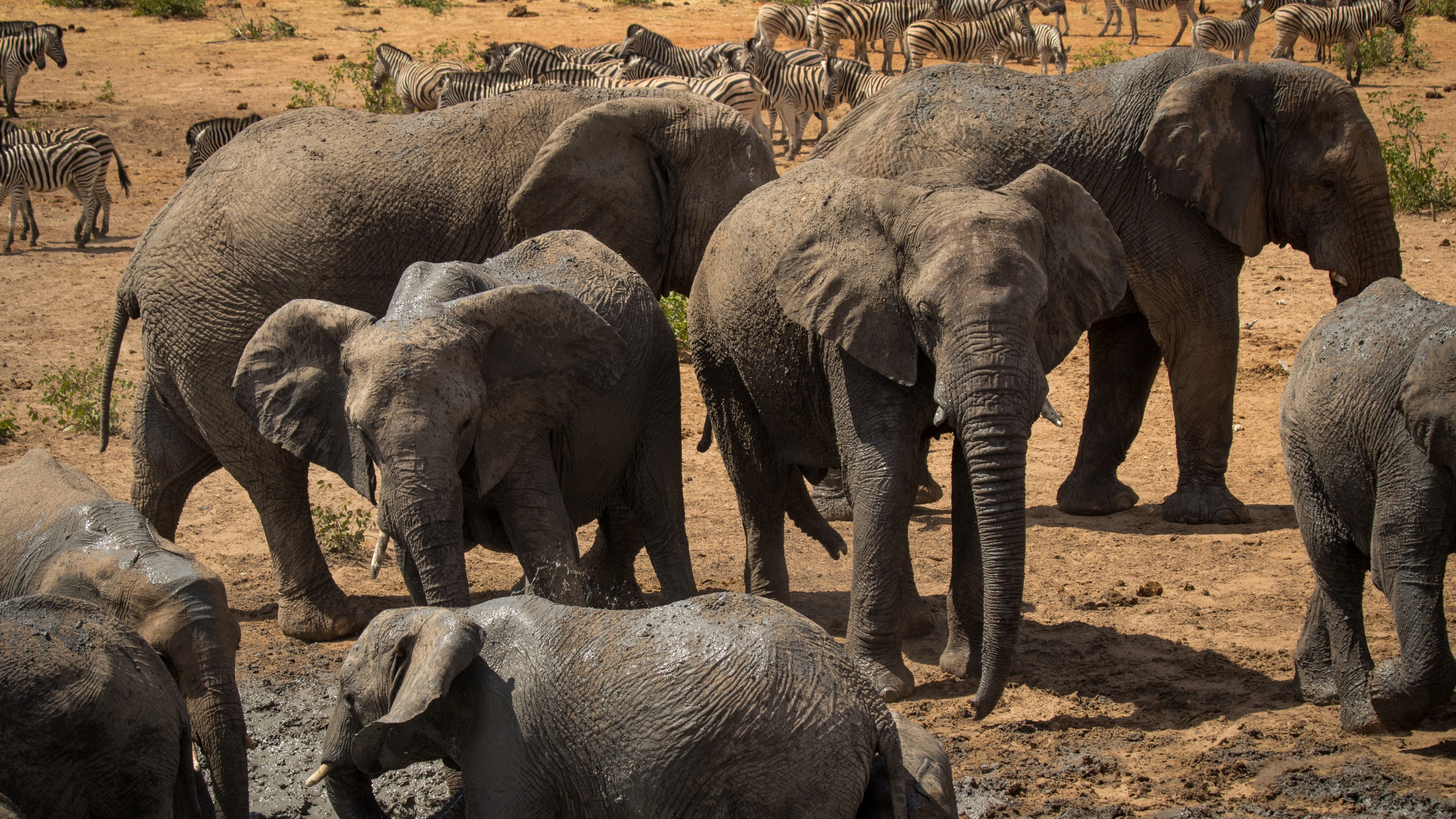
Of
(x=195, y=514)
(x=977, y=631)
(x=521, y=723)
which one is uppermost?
(x=521, y=723)

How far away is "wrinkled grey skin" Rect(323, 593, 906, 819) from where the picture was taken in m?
3.60

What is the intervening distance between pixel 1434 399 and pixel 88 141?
13971 millimetres

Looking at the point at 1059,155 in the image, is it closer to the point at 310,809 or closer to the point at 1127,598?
the point at 1127,598

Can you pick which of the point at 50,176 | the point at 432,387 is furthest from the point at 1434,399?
the point at 50,176

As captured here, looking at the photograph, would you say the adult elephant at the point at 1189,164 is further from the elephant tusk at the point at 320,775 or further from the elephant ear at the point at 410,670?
the elephant tusk at the point at 320,775

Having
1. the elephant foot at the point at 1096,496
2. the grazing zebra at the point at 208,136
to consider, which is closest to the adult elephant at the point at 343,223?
the elephant foot at the point at 1096,496

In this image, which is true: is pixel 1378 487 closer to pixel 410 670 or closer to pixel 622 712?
pixel 622 712

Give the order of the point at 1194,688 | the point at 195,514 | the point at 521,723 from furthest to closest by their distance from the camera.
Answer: the point at 195,514
the point at 1194,688
the point at 521,723

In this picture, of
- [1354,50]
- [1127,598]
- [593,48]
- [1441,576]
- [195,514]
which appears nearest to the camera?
[1441,576]

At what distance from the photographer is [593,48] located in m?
21.2

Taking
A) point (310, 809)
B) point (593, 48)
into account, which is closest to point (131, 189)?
point (593, 48)

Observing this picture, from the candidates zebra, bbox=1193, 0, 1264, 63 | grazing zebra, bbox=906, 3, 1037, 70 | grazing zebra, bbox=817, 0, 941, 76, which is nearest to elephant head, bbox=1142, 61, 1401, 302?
zebra, bbox=1193, 0, 1264, 63

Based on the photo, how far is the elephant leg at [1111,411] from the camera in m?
7.99

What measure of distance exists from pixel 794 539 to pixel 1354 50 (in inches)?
606
